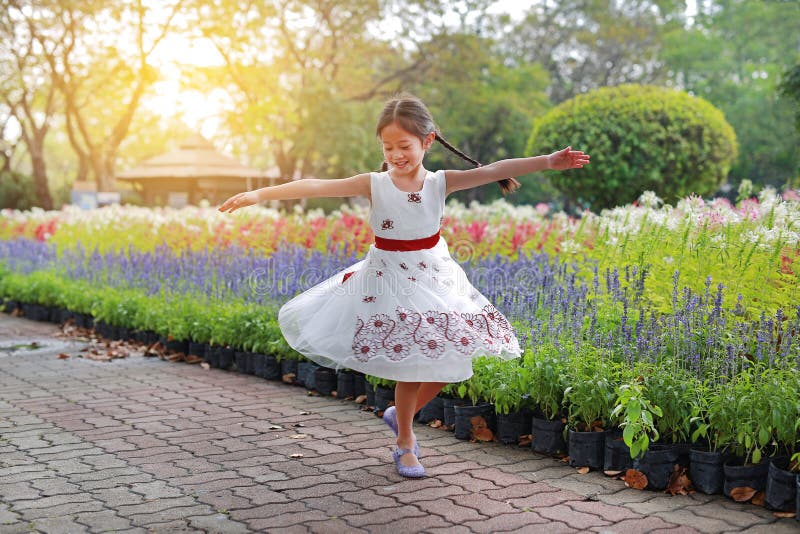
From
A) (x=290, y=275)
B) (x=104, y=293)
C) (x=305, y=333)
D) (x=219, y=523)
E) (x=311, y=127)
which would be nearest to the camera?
(x=219, y=523)

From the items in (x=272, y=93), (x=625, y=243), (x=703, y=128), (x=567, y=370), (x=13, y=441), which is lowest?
(x=13, y=441)

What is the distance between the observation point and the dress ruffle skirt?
12.4 ft

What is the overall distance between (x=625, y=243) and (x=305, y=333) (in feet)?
8.51

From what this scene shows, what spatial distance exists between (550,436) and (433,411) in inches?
36.2

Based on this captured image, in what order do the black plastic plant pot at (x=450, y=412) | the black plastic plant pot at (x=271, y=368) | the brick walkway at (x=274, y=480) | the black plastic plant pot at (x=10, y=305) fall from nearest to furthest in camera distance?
the brick walkway at (x=274, y=480), the black plastic plant pot at (x=450, y=412), the black plastic plant pot at (x=271, y=368), the black plastic plant pot at (x=10, y=305)

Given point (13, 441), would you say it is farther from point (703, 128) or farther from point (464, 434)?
point (703, 128)

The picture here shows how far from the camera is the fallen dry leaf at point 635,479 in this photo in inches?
150

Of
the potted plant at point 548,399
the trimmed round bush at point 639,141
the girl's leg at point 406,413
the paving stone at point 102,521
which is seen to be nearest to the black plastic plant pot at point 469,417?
the potted plant at point 548,399

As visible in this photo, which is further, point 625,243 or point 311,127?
point 311,127

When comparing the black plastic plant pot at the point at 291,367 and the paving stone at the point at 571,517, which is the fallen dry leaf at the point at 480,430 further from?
the black plastic plant pot at the point at 291,367

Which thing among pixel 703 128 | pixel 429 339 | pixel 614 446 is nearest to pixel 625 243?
pixel 614 446

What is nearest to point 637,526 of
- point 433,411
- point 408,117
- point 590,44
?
point 433,411

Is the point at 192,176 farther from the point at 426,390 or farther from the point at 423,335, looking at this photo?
the point at 423,335

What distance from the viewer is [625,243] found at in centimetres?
572
